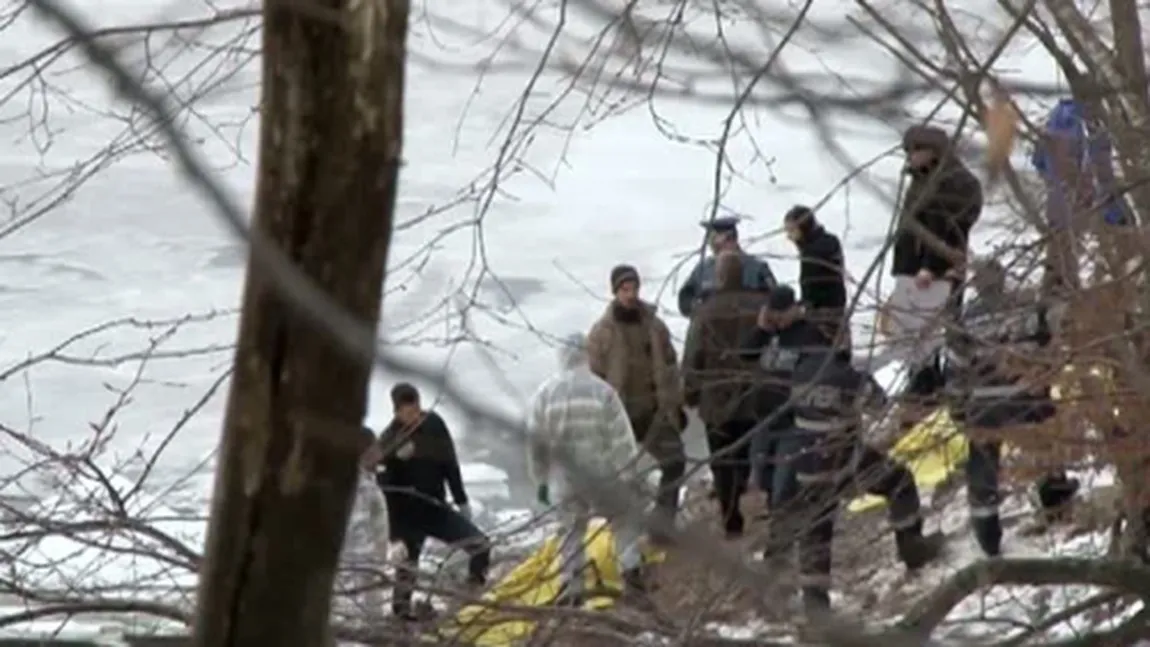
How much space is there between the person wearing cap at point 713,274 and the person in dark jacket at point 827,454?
2.29 feet

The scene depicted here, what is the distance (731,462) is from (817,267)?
52.4 inches

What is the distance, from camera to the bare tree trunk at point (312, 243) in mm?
1635

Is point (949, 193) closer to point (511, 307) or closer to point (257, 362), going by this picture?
point (511, 307)

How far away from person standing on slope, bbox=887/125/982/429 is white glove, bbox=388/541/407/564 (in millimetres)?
1159

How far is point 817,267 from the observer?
6.71m

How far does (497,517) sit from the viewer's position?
600 cm

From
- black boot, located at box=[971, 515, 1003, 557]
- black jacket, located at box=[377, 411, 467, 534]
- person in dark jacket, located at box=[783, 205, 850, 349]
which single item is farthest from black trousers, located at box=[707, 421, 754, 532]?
black boot, located at box=[971, 515, 1003, 557]

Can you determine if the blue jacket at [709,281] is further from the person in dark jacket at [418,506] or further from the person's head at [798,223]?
the person in dark jacket at [418,506]

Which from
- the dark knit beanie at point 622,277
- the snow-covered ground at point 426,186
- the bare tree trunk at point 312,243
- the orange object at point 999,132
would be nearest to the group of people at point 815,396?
the snow-covered ground at point 426,186

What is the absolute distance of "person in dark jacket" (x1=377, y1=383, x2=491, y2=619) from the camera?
513 centimetres

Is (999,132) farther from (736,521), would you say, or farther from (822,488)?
(822,488)

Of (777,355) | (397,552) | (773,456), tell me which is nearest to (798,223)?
(777,355)

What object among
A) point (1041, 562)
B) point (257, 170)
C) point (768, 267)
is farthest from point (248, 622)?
point (768, 267)

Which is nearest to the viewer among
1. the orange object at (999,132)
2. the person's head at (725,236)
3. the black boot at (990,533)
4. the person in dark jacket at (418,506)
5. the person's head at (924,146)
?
the orange object at (999,132)
